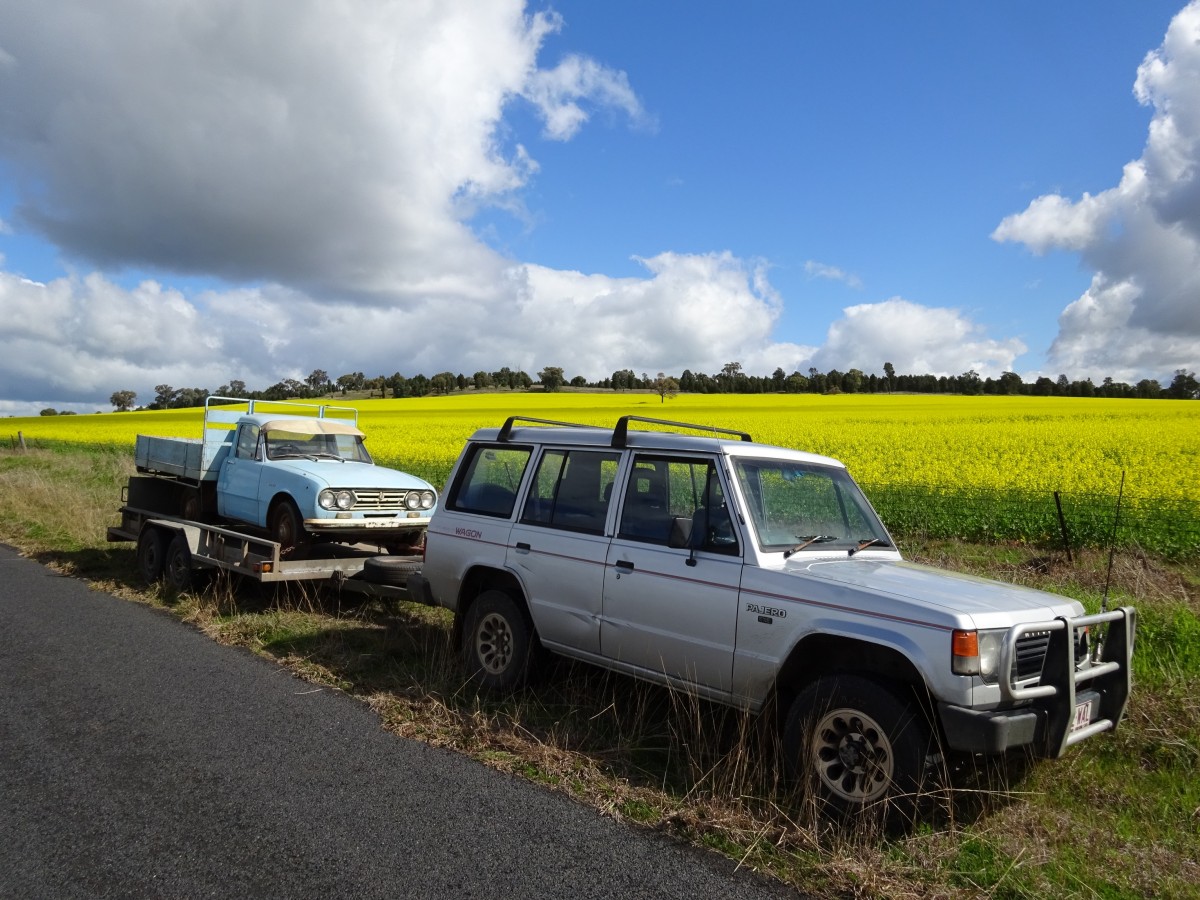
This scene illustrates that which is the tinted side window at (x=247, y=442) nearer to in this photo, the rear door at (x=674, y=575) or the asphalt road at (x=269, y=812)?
the asphalt road at (x=269, y=812)

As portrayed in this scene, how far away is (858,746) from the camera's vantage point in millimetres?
4074

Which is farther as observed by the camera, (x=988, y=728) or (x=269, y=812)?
(x=269, y=812)

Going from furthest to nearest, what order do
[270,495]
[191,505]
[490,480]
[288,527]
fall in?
[191,505]
[270,495]
[288,527]
[490,480]

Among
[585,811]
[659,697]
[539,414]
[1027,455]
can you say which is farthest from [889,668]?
[539,414]

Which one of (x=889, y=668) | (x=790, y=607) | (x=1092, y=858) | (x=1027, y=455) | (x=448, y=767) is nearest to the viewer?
(x=1092, y=858)

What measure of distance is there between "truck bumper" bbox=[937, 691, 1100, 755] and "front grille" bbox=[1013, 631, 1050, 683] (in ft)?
0.68

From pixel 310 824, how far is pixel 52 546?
1078 cm

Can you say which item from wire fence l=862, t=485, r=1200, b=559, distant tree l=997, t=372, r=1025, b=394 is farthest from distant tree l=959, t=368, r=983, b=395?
wire fence l=862, t=485, r=1200, b=559

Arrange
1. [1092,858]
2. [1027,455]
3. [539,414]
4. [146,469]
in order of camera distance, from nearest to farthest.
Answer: [1092,858] → [146,469] → [1027,455] → [539,414]

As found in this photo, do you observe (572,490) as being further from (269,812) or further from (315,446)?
(315,446)

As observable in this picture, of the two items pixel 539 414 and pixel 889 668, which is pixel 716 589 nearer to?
pixel 889 668

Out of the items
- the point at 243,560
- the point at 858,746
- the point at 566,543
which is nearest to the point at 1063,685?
the point at 858,746

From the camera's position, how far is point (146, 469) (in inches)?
470

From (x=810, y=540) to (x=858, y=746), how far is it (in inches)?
50.8
